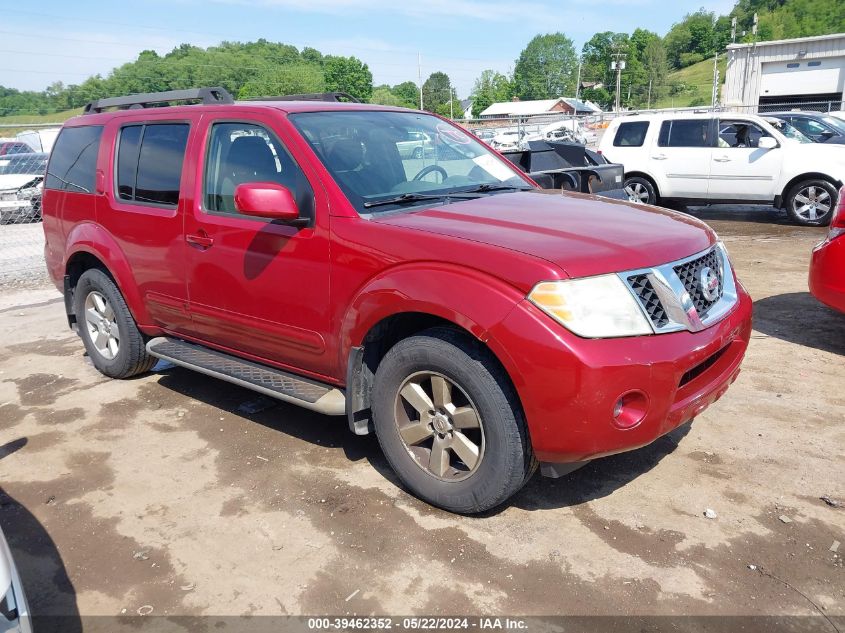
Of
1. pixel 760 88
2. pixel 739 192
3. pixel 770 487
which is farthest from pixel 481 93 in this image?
pixel 770 487

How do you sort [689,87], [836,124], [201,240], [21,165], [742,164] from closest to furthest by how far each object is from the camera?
[201,240] < [742,164] < [836,124] < [21,165] < [689,87]

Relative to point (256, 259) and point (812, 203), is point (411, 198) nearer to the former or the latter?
point (256, 259)

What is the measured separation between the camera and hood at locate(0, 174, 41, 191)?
608 inches

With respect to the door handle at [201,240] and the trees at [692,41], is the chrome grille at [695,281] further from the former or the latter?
the trees at [692,41]

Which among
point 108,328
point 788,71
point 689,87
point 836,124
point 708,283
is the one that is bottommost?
point 108,328

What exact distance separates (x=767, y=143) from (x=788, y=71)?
29748 millimetres

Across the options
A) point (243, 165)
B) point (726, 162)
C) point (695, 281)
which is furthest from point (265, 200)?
point (726, 162)

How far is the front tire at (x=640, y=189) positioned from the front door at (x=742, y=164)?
3.04 feet

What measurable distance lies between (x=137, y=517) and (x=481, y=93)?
144265 millimetres

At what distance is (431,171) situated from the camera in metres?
4.14

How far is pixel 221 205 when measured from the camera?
4.15 meters

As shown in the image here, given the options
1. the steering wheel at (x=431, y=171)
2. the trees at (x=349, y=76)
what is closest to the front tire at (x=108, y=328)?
the steering wheel at (x=431, y=171)

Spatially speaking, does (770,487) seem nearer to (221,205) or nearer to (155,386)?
(221,205)

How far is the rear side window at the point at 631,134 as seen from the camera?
1229 centimetres
